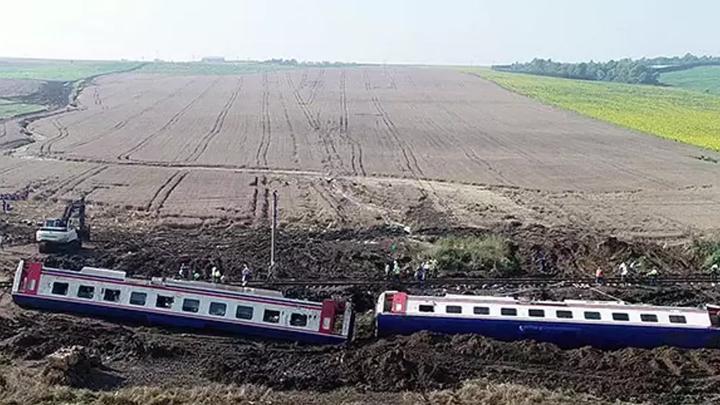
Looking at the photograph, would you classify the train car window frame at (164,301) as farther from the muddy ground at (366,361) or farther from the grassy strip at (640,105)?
the grassy strip at (640,105)

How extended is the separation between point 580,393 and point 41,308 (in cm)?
1800

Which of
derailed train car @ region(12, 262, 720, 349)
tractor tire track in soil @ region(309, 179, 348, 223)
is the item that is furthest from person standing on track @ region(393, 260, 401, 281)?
tractor tire track in soil @ region(309, 179, 348, 223)

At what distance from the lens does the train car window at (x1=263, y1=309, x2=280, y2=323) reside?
90.3 feet

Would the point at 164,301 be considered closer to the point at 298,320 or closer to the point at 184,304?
the point at 184,304

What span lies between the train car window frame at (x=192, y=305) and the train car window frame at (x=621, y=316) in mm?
13404

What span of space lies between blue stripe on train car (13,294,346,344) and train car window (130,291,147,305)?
293mm

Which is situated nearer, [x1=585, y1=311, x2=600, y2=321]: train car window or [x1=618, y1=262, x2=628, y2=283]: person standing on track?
[x1=585, y1=311, x2=600, y2=321]: train car window

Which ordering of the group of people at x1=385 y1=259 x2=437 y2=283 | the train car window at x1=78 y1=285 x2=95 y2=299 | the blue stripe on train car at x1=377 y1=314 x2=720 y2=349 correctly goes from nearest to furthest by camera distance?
the blue stripe on train car at x1=377 y1=314 x2=720 y2=349 → the train car window at x1=78 y1=285 x2=95 y2=299 → the group of people at x1=385 y1=259 x2=437 y2=283

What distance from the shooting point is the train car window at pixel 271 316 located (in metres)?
27.5

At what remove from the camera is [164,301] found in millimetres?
28344

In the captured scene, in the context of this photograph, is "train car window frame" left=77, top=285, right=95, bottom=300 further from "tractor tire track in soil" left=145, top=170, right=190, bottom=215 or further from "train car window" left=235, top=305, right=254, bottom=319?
"tractor tire track in soil" left=145, top=170, right=190, bottom=215

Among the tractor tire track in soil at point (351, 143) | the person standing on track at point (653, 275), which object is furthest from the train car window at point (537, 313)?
the tractor tire track in soil at point (351, 143)

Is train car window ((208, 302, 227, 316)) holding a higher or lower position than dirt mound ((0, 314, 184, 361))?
higher

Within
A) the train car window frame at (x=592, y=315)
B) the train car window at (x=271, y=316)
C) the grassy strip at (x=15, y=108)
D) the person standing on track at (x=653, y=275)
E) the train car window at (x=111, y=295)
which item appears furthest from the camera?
the grassy strip at (x=15, y=108)
